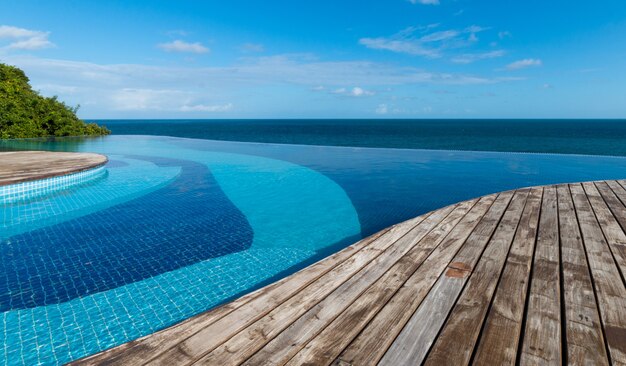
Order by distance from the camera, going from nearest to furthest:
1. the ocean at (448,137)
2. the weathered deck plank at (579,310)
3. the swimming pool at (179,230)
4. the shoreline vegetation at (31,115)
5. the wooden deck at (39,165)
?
1. the weathered deck plank at (579,310)
2. the swimming pool at (179,230)
3. the wooden deck at (39,165)
4. the shoreline vegetation at (31,115)
5. the ocean at (448,137)

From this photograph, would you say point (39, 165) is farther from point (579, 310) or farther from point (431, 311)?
point (579, 310)

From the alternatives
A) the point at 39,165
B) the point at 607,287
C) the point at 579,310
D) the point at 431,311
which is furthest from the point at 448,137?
the point at 431,311

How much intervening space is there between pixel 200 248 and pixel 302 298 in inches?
128

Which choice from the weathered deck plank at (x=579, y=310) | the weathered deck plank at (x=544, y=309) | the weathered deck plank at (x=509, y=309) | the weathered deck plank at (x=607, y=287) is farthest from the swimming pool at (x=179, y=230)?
the weathered deck plank at (x=607, y=287)

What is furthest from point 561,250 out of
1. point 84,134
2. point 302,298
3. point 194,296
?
point 84,134

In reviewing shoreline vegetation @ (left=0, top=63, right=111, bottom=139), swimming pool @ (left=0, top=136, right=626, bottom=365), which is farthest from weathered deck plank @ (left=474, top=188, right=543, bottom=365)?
shoreline vegetation @ (left=0, top=63, right=111, bottom=139)

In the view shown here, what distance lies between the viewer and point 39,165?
8.78m

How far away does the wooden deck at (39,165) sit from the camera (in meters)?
7.40

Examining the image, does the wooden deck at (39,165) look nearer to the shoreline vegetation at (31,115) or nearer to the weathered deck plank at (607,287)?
the weathered deck plank at (607,287)

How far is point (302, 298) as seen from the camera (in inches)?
75.0

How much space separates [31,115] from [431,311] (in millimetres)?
27192

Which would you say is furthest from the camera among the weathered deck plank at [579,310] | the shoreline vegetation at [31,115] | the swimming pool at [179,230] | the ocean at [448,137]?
the ocean at [448,137]

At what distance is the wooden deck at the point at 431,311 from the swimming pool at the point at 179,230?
1768mm

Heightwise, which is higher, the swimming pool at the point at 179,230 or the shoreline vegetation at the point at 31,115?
the shoreline vegetation at the point at 31,115
